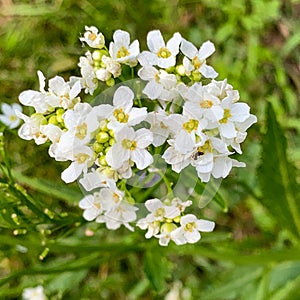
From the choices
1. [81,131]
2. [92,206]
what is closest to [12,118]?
[92,206]

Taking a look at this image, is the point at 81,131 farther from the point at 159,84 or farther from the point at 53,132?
the point at 159,84

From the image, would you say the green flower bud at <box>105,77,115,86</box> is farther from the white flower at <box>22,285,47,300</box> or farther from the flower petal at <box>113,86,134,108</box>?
the white flower at <box>22,285,47,300</box>

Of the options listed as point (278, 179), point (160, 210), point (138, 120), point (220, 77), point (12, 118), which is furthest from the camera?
point (220, 77)

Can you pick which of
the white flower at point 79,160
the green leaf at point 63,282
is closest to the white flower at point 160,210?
the white flower at point 79,160

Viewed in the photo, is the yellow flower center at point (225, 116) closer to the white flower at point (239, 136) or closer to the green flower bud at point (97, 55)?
the white flower at point (239, 136)

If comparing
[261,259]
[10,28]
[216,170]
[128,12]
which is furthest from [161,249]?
[10,28]

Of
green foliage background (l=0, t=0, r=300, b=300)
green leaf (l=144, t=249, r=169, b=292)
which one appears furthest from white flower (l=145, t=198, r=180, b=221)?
green foliage background (l=0, t=0, r=300, b=300)
